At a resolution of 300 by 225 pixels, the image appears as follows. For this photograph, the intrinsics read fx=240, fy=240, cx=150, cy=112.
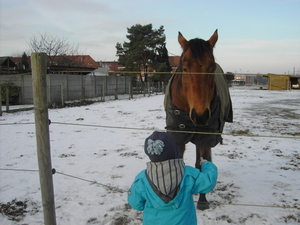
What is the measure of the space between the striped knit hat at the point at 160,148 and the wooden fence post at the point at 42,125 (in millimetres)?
997

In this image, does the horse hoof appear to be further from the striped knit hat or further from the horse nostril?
the striped knit hat

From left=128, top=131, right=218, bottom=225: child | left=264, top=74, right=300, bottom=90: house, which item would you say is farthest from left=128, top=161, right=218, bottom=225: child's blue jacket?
left=264, top=74, right=300, bottom=90: house

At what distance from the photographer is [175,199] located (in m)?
1.40

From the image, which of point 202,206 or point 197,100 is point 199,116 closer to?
point 197,100

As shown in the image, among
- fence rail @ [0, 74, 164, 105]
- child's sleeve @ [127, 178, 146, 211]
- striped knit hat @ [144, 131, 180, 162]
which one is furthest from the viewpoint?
fence rail @ [0, 74, 164, 105]

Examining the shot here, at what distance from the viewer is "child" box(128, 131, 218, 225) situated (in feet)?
4.50

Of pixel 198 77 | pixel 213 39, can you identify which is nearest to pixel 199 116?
pixel 198 77

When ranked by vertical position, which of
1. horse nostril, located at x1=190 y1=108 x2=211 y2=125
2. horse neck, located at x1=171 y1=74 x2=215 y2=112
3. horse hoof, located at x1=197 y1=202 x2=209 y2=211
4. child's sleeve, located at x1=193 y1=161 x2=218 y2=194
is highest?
horse neck, located at x1=171 y1=74 x2=215 y2=112

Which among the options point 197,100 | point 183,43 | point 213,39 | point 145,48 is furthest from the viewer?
point 145,48

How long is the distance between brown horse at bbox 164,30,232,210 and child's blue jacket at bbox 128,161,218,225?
797 millimetres

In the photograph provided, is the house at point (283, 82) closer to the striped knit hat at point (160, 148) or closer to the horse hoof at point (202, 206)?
the horse hoof at point (202, 206)

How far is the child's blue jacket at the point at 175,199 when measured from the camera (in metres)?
1.42

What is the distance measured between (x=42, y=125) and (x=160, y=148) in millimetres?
1083

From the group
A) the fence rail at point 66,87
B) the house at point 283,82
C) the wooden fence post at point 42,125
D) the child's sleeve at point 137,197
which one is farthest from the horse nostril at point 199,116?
the house at point 283,82
